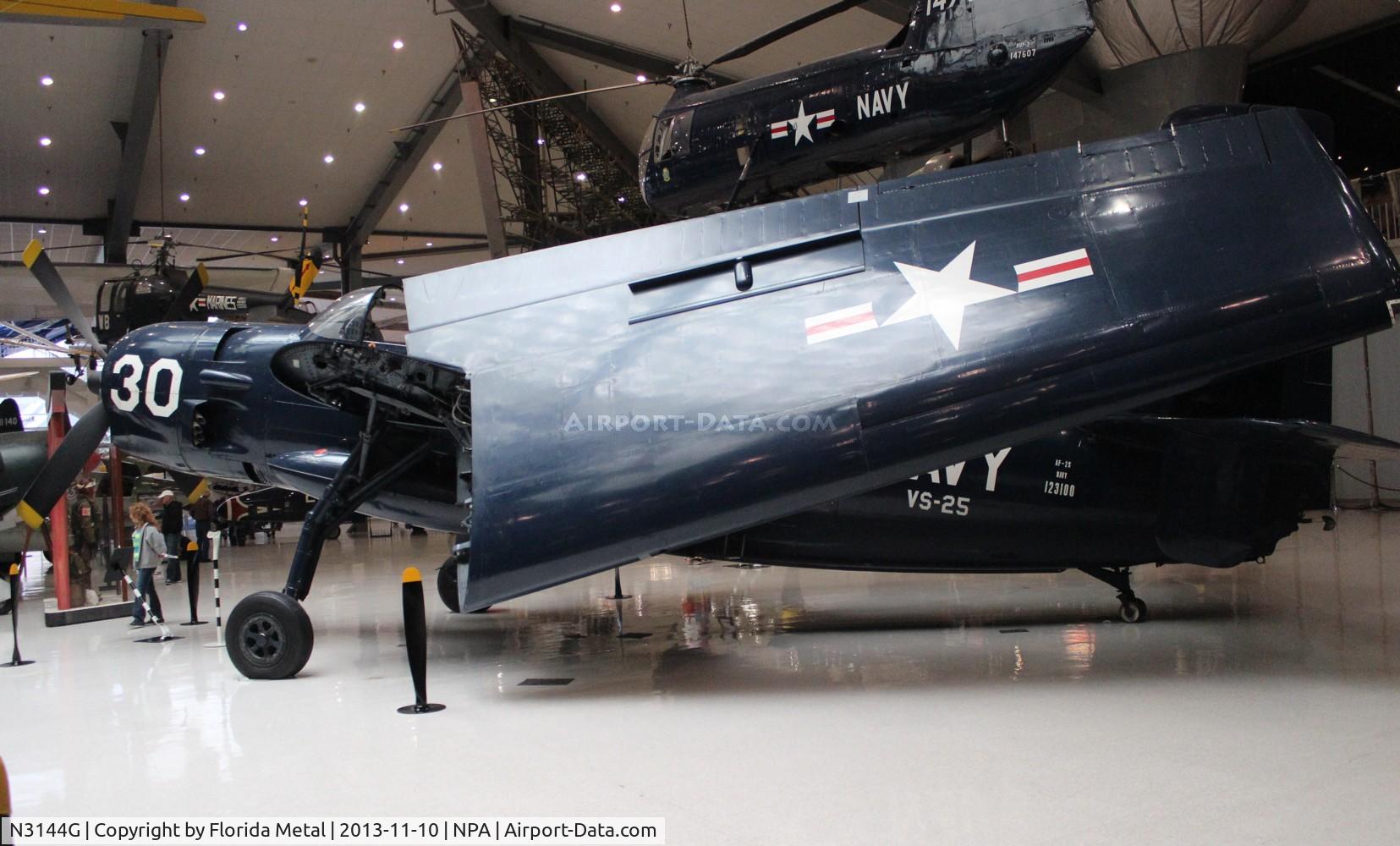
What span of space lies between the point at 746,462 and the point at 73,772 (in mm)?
3985

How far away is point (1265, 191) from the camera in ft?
19.2

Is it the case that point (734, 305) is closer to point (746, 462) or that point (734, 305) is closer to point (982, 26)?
point (746, 462)

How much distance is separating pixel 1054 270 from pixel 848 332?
1.33m

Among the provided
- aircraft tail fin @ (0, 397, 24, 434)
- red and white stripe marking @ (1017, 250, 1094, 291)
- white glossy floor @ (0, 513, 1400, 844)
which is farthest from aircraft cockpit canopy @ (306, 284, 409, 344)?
aircraft tail fin @ (0, 397, 24, 434)

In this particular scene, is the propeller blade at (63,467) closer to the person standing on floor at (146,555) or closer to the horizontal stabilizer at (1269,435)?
the person standing on floor at (146,555)

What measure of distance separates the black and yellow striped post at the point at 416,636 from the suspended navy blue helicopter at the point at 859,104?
12.3 feet

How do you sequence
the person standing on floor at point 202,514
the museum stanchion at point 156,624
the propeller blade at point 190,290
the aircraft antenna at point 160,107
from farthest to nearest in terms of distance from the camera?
1. the person standing on floor at point 202,514
2. the aircraft antenna at point 160,107
3. the propeller blade at point 190,290
4. the museum stanchion at point 156,624

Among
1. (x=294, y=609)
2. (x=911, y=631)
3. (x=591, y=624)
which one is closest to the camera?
(x=294, y=609)

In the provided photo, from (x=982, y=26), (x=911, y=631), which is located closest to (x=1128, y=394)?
(x=982, y=26)

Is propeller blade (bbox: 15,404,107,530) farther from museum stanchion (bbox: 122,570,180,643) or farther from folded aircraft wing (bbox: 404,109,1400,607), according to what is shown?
folded aircraft wing (bbox: 404,109,1400,607)

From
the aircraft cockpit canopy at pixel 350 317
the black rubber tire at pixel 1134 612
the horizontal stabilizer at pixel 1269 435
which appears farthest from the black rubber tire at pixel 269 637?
the black rubber tire at pixel 1134 612

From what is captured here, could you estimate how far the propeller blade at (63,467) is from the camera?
874 cm

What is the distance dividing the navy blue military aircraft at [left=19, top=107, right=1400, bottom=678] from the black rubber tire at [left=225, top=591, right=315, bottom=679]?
0.08 feet

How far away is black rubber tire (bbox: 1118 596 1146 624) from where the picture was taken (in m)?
8.20
